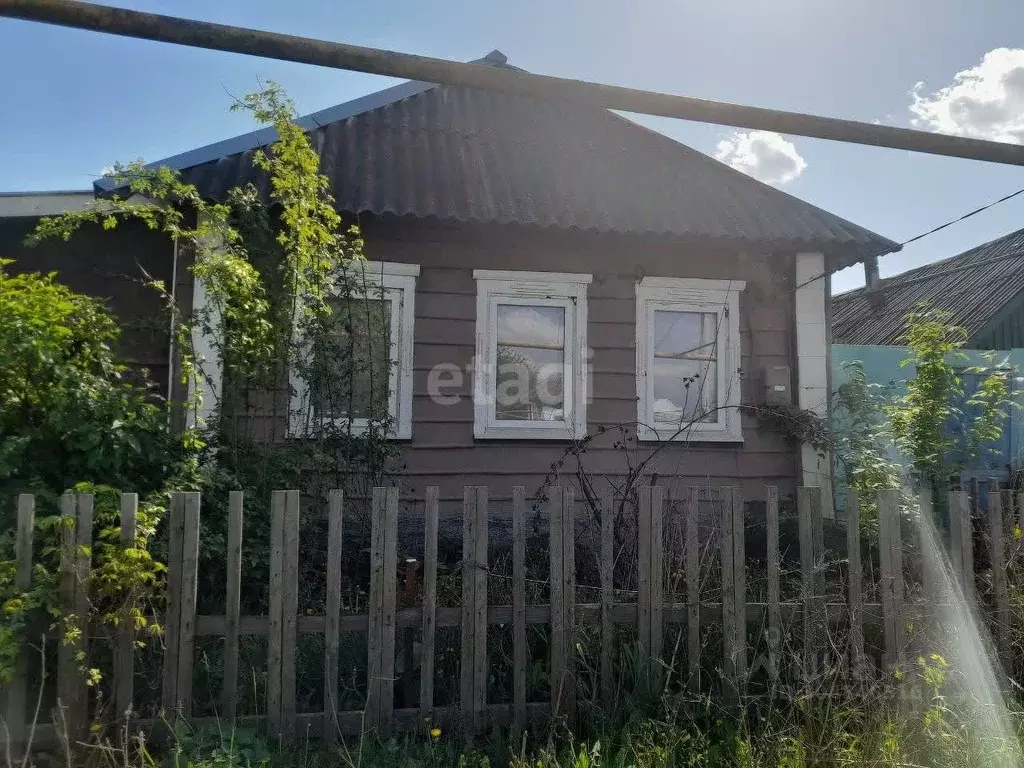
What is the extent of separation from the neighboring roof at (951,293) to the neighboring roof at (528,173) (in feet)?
25.2

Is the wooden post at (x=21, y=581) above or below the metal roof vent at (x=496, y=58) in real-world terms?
below

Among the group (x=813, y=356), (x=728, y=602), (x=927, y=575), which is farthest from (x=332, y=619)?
(x=813, y=356)

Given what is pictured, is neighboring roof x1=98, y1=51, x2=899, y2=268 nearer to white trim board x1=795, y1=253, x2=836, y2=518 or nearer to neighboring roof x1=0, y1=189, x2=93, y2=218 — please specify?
white trim board x1=795, y1=253, x2=836, y2=518

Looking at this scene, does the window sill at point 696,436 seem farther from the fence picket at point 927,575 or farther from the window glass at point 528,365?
the fence picket at point 927,575

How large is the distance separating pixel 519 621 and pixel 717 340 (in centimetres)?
413

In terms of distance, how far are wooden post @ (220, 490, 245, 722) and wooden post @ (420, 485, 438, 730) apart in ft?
2.46

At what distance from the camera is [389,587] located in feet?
11.0

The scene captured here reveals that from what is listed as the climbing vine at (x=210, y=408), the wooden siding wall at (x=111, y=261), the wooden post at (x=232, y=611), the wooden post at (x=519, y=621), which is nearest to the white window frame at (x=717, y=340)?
the climbing vine at (x=210, y=408)

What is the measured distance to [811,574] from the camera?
12.0 ft

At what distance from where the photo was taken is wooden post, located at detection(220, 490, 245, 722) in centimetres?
317

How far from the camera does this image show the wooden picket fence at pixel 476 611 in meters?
3.11

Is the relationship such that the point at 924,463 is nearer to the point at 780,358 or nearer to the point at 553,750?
the point at 780,358

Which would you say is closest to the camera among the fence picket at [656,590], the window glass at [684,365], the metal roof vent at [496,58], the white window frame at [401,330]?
the fence picket at [656,590]

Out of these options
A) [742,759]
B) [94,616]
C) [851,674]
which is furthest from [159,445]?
[851,674]
